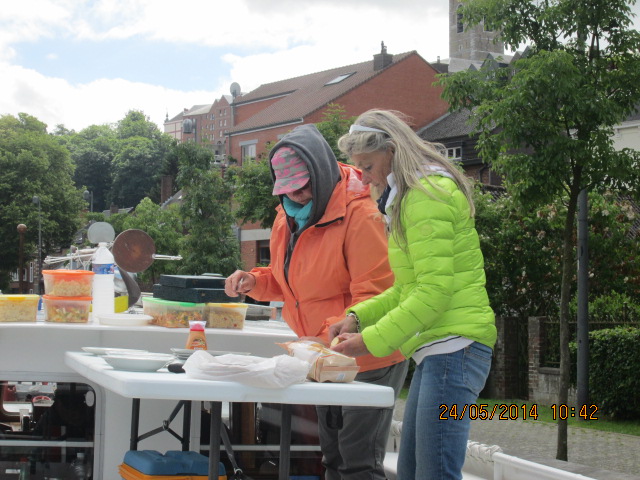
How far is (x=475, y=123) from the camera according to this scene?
11633mm

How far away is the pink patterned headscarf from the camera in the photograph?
3.97 meters

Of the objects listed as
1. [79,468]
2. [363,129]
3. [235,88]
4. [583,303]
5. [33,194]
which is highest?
[235,88]

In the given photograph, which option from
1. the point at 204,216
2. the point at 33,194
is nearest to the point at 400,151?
the point at 204,216

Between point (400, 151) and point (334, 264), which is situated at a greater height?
point (400, 151)

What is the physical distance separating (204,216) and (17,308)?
105ft

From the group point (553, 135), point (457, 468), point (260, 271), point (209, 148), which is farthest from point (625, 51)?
point (209, 148)

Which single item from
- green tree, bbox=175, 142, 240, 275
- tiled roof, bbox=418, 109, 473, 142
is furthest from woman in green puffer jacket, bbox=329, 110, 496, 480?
tiled roof, bbox=418, 109, 473, 142

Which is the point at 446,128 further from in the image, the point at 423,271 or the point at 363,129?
the point at 423,271

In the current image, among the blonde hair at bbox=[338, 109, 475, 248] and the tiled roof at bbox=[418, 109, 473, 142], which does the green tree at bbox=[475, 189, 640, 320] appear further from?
the tiled roof at bbox=[418, 109, 473, 142]

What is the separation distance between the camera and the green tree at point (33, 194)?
208ft

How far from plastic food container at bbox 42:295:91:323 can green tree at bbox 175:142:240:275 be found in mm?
30627

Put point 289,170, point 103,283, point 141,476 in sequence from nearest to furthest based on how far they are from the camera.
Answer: point 141,476 → point 289,170 → point 103,283

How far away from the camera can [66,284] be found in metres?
4.52

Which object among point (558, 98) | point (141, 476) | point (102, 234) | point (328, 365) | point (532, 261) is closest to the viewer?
point (328, 365)
